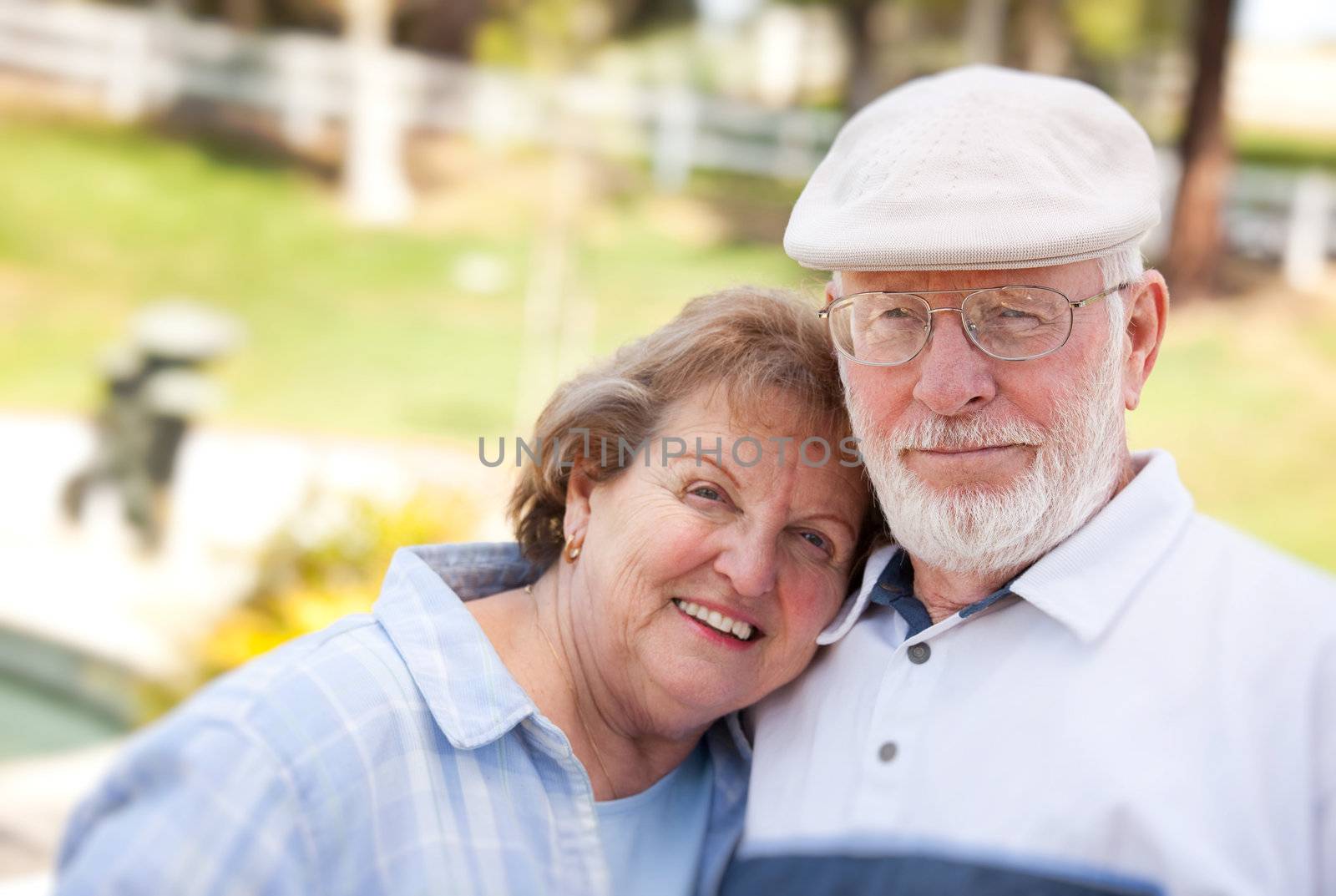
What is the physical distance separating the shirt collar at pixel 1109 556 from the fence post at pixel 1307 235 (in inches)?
388

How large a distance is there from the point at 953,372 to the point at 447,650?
82 cm

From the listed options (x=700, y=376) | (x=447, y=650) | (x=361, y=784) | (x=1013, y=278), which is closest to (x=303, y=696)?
(x=361, y=784)

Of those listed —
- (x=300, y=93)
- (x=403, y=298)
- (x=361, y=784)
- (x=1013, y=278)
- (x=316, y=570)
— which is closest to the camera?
(x=361, y=784)

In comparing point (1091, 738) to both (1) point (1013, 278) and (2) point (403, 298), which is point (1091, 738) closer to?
(1) point (1013, 278)

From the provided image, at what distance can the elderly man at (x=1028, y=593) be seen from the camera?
4.90 ft

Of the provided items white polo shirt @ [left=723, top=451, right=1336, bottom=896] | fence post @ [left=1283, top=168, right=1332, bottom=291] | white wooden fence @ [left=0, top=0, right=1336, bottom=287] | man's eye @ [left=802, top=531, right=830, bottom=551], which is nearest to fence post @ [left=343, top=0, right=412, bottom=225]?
white wooden fence @ [left=0, top=0, right=1336, bottom=287]

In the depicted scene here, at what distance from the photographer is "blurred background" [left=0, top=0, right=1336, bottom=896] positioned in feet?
28.8

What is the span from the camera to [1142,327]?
6.00 ft

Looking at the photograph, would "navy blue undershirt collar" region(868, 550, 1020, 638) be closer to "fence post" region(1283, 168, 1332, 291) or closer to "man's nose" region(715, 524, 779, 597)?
"man's nose" region(715, 524, 779, 597)

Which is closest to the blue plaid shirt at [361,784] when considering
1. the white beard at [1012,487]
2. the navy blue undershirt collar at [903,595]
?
the navy blue undershirt collar at [903,595]

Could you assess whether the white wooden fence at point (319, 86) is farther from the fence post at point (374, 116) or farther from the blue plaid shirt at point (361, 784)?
the blue plaid shirt at point (361, 784)

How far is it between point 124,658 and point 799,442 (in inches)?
238

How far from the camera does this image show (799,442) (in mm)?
1894

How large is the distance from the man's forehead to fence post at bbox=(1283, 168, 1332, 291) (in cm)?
995
